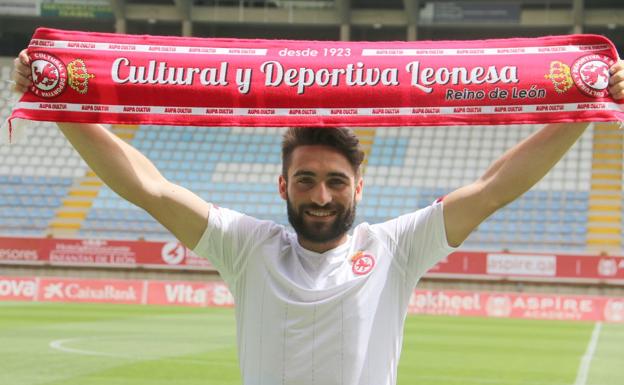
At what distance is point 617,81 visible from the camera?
12.0 ft

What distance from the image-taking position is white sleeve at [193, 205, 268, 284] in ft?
11.7

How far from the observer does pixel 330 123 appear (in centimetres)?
366

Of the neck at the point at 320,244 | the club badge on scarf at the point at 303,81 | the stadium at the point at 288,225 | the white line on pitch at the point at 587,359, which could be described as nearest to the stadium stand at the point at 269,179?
the stadium at the point at 288,225

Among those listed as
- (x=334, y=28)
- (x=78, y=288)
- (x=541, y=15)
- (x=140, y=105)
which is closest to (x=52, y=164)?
(x=78, y=288)

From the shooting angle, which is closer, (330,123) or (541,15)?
(330,123)

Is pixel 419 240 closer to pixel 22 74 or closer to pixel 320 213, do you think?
pixel 320 213

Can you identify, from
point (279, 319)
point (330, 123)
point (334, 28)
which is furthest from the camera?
point (334, 28)

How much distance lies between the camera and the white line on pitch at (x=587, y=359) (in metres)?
12.5

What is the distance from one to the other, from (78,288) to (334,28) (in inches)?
595

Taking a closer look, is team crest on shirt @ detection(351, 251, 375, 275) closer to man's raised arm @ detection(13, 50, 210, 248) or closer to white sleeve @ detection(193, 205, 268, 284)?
white sleeve @ detection(193, 205, 268, 284)

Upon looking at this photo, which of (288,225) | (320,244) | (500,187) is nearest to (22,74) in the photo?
(320,244)

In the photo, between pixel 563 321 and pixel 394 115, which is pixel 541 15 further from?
pixel 394 115

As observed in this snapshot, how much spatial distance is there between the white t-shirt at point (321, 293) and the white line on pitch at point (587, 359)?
9245 millimetres

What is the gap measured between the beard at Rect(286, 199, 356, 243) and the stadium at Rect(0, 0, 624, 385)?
9.91 meters
